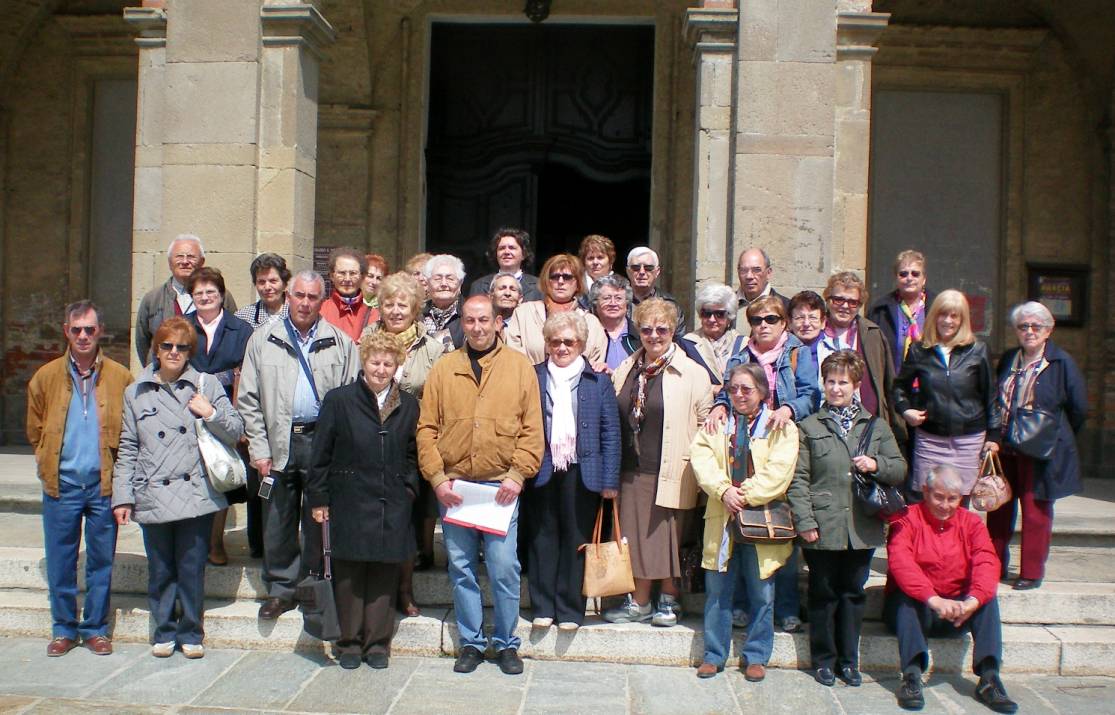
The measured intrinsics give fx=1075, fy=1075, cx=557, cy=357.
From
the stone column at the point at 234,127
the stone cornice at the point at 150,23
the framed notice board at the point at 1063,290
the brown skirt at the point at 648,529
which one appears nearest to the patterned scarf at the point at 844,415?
the brown skirt at the point at 648,529

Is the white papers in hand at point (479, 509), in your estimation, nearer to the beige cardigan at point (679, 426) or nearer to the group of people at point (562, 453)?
the group of people at point (562, 453)

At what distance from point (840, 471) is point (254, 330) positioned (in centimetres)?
322

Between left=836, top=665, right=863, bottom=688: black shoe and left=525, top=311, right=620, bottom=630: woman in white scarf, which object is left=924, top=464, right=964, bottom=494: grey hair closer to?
left=836, top=665, right=863, bottom=688: black shoe

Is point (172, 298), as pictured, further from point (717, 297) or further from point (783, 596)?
point (783, 596)

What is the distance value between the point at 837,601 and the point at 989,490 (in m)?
1.04

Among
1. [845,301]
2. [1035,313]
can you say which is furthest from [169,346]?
[1035,313]

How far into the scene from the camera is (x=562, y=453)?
5430 millimetres

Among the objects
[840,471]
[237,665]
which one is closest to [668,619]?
[840,471]

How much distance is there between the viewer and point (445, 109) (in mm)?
11086

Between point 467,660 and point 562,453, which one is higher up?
point 562,453

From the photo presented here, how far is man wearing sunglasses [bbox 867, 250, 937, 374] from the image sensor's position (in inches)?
240

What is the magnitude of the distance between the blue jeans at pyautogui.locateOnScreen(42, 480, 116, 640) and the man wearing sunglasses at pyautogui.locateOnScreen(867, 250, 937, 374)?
4.37m

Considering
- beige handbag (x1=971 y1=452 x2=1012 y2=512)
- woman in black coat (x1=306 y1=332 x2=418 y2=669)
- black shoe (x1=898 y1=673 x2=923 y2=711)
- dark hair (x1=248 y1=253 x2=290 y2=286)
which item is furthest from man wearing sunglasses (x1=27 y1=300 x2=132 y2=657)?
beige handbag (x1=971 y1=452 x2=1012 y2=512)

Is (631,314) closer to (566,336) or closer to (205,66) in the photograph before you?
(566,336)
